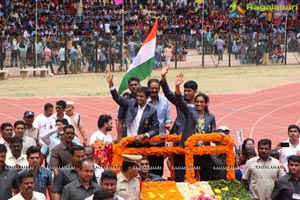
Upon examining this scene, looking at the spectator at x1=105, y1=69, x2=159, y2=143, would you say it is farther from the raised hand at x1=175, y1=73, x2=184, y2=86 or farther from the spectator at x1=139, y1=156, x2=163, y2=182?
the spectator at x1=139, y1=156, x2=163, y2=182

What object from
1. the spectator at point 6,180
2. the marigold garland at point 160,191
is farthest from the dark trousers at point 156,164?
the spectator at point 6,180

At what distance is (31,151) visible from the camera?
36.4ft

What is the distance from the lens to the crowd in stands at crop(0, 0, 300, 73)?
3644 cm

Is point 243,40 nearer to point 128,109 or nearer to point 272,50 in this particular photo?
point 272,50

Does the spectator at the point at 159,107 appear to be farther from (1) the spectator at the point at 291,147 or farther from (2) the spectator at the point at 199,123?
(1) the spectator at the point at 291,147

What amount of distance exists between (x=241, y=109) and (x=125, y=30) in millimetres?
15996

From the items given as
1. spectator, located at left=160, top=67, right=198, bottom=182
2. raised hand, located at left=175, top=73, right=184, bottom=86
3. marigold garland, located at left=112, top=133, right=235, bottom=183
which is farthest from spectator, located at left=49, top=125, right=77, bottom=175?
raised hand, located at left=175, top=73, right=184, bottom=86

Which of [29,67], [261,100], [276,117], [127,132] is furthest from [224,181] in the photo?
[29,67]

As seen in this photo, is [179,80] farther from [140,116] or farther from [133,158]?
[133,158]

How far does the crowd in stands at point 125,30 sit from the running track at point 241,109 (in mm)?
8120

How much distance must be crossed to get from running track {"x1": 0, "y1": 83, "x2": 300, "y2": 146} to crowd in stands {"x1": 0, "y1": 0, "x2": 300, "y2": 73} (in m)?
8.12

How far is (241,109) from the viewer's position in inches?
1048

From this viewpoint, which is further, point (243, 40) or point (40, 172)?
point (243, 40)

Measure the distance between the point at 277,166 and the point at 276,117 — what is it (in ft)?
45.1
